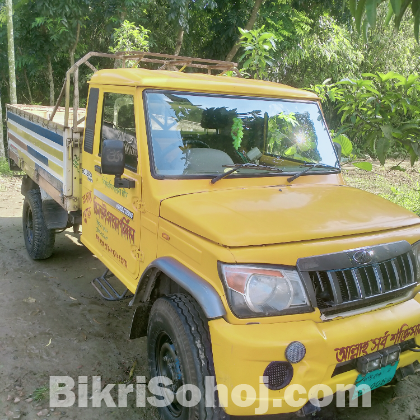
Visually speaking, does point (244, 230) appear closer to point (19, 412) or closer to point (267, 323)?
point (267, 323)

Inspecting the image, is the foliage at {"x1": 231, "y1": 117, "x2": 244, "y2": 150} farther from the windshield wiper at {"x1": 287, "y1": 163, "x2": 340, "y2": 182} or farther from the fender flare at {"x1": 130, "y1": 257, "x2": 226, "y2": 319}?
the fender flare at {"x1": 130, "y1": 257, "x2": 226, "y2": 319}

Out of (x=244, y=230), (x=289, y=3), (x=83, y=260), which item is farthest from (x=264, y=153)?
(x=289, y=3)

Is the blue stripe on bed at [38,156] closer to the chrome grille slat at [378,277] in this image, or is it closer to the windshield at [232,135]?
the windshield at [232,135]

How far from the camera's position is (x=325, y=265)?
2072mm

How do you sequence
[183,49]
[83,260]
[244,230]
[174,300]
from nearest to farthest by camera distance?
1. [244,230]
2. [174,300]
3. [83,260]
4. [183,49]

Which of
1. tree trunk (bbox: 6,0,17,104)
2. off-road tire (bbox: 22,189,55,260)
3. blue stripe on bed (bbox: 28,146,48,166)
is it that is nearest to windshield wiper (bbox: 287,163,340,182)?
blue stripe on bed (bbox: 28,146,48,166)

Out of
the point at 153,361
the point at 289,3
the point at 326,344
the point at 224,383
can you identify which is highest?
the point at 289,3

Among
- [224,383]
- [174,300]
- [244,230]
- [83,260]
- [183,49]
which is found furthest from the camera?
[183,49]

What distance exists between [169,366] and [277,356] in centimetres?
85

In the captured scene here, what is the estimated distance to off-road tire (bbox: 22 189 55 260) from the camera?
4.96 meters

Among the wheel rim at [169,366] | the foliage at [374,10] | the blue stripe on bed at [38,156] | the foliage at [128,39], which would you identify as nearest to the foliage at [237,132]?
the wheel rim at [169,366]

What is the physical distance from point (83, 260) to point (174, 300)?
3.41 metres

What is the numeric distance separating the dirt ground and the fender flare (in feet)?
2.80

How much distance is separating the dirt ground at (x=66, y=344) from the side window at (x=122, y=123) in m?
1.59
